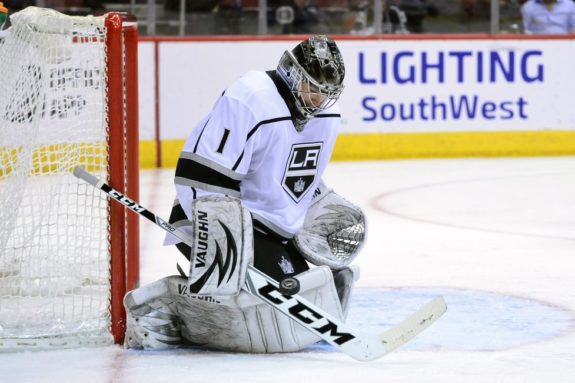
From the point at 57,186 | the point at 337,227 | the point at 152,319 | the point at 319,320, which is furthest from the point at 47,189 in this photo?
the point at 319,320

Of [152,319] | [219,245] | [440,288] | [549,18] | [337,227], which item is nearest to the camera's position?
[219,245]

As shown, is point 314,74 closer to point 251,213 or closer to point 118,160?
point 251,213

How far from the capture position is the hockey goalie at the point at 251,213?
8.81 feet

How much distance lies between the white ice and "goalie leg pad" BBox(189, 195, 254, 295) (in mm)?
193

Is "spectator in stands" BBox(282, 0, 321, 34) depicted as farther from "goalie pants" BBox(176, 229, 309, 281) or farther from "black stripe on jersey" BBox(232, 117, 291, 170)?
"black stripe on jersey" BBox(232, 117, 291, 170)

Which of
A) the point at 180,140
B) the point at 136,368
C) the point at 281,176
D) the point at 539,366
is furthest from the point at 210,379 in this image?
the point at 180,140

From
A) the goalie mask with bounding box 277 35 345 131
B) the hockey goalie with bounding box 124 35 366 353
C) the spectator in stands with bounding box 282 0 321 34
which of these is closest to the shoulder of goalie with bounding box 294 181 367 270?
the hockey goalie with bounding box 124 35 366 353

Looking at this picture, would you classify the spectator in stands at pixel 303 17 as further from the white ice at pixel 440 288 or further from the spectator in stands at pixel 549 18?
the spectator in stands at pixel 549 18

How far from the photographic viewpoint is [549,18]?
26.4 feet

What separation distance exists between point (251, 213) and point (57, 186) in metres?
0.60

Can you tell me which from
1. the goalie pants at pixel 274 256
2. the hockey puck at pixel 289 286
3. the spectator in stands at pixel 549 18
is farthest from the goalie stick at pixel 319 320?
the spectator in stands at pixel 549 18

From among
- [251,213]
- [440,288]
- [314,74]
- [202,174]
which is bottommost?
[440,288]

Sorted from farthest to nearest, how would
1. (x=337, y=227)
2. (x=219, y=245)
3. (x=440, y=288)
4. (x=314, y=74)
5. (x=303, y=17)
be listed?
(x=303, y=17)
(x=440, y=288)
(x=337, y=227)
(x=314, y=74)
(x=219, y=245)

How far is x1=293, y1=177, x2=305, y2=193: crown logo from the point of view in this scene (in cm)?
290
